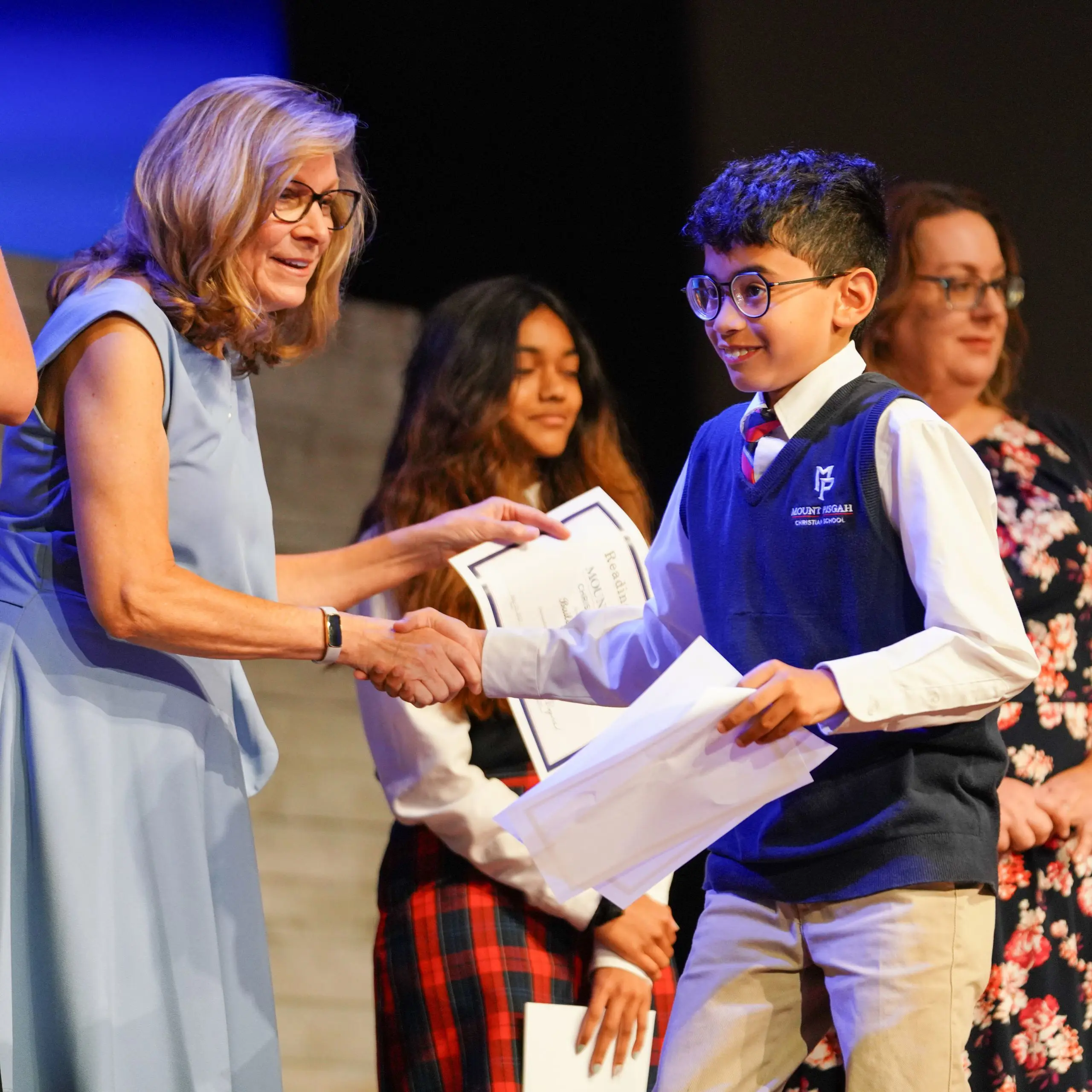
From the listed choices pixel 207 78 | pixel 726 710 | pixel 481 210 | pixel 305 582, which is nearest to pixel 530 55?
pixel 481 210

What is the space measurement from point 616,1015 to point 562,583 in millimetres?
651

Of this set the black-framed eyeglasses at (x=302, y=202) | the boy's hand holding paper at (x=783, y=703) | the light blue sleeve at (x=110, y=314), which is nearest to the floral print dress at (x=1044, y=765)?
the boy's hand holding paper at (x=783, y=703)

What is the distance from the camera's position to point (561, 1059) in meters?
2.07

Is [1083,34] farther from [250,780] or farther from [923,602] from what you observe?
[250,780]

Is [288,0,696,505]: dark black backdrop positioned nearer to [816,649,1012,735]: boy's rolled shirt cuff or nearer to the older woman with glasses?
the older woman with glasses

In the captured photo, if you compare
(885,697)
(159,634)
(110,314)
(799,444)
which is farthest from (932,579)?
(110,314)

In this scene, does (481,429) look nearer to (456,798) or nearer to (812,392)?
(456,798)

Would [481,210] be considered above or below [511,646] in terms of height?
above

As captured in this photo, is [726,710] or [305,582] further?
[305,582]

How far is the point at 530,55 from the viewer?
304 cm

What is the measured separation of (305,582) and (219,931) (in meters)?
0.61

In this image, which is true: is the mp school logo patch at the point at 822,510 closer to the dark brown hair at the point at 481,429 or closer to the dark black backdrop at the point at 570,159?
the dark brown hair at the point at 481,429

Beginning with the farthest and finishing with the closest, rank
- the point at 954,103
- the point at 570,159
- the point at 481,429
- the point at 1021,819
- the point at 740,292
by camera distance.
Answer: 1. the point at 570,159
2. the point at 954,103
3. the point at 481,429
4. the point at 1021,819
5. the point at 740,292

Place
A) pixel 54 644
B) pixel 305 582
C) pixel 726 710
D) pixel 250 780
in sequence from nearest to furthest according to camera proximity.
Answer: pixel 726 710 → pixel 54 644 → pixel 250 780 → pixel 305 582
